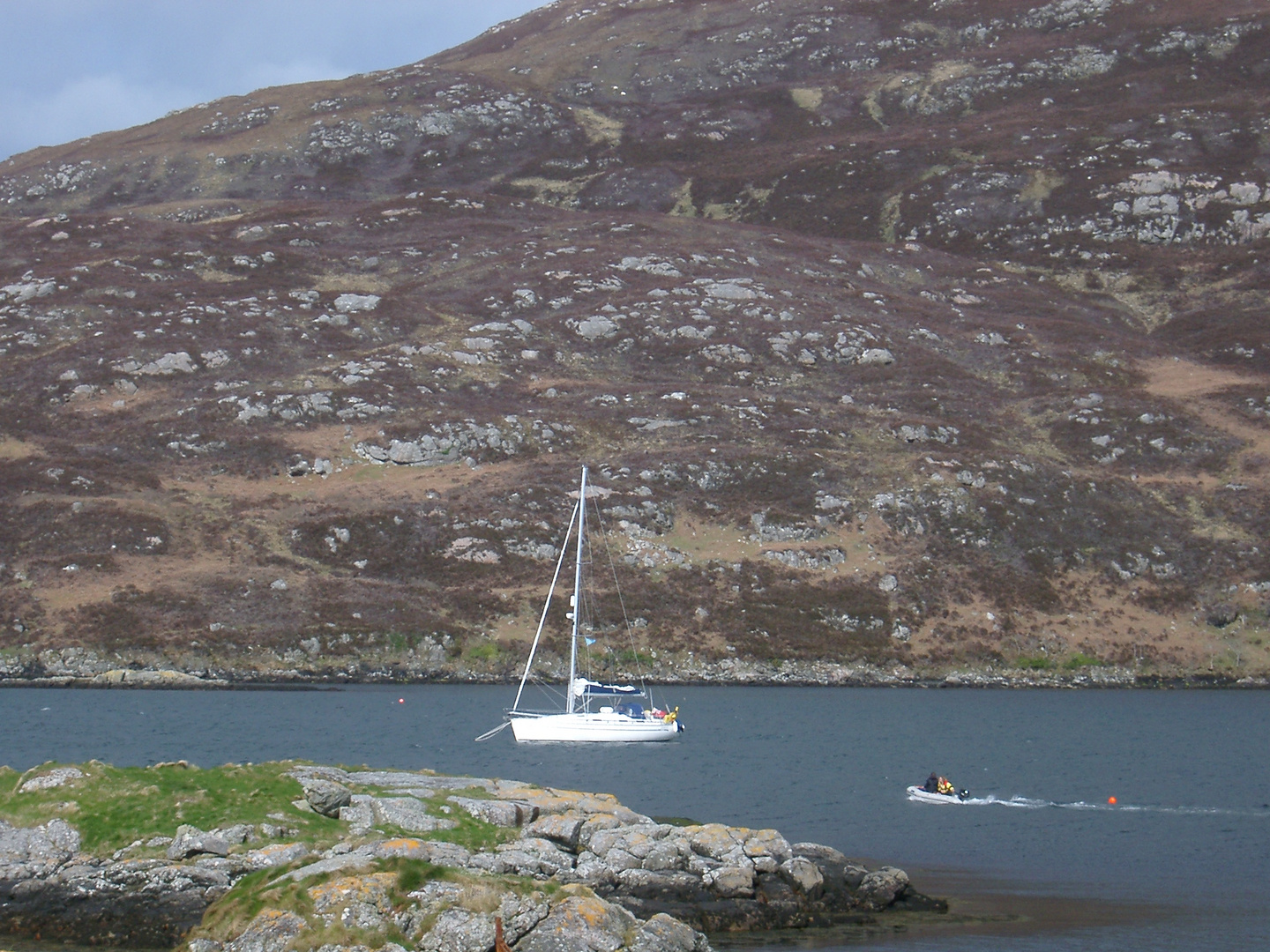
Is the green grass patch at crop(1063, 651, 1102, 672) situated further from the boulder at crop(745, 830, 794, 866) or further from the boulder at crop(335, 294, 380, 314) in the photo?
the boulder at crop(335, 294, 380, 314)

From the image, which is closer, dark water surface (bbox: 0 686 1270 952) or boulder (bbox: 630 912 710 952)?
boulder (bbox: 630 912 710 952)

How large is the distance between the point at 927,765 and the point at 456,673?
1340 inches

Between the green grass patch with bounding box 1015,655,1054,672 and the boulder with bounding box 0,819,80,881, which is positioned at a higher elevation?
the boulder with bounding box 0,819,80,881

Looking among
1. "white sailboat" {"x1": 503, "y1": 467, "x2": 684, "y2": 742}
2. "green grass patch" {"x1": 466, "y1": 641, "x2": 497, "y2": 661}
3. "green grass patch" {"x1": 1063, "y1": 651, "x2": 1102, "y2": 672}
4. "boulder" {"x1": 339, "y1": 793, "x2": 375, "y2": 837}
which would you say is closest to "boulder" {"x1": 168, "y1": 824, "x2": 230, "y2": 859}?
"boulder" {"x1": 339, "y1": 793, "x2": 375, "y2": 837}

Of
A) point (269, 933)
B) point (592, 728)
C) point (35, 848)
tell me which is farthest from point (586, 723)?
point (269, 933)

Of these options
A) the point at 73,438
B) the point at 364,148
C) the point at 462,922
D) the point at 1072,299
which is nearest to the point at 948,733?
the point at 462,922

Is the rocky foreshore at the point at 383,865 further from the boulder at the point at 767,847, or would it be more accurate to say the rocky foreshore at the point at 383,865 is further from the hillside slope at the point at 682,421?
the hillside slope at the point at 682,421

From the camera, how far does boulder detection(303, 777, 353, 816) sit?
28281mm

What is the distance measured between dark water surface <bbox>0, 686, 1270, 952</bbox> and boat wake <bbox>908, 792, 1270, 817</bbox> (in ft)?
0.53

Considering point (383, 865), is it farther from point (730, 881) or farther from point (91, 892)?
point (730, 881)

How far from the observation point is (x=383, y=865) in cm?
2041

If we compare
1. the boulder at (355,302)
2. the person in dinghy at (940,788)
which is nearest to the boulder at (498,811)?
the person in dinghy at (940,788)

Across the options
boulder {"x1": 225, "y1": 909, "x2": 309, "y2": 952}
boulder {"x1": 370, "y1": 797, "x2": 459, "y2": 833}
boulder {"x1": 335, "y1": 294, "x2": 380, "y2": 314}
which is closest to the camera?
boulder {"x1": 225, "y1": 909, "x2": 309, "y2": 952}

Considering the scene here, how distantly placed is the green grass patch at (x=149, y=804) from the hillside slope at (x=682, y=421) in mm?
48969
